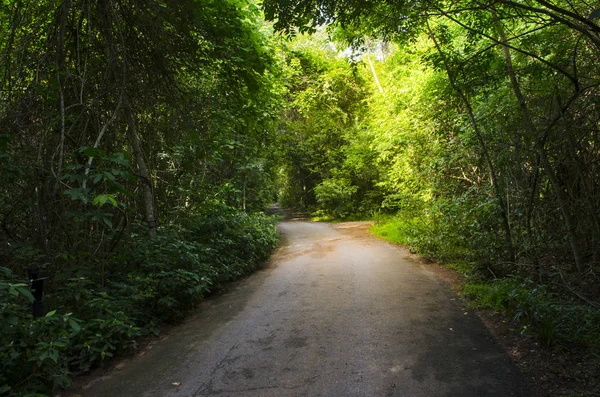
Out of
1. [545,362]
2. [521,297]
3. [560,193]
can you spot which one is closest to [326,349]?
[545,362]

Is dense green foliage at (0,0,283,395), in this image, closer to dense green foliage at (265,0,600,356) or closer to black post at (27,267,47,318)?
black post at (27,267,47,318)

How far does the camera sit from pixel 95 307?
14.3 feet

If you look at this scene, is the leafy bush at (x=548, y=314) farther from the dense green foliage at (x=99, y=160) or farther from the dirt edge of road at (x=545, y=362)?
the dense green foliage at (x=99, y=160)

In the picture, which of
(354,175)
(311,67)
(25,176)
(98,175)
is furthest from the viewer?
(354,175)

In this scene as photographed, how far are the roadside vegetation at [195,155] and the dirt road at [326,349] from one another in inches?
22.4

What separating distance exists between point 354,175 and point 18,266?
22113 millimetres

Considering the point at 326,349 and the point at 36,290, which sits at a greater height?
the point at 36,290

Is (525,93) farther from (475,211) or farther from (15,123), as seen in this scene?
(15,123)

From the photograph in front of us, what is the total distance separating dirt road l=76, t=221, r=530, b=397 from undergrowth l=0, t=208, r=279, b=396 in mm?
366

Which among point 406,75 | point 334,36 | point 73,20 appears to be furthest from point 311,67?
point 73,20

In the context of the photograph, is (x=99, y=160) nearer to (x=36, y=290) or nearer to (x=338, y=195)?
(x=36, y=290)

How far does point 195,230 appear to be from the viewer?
8.55 metres

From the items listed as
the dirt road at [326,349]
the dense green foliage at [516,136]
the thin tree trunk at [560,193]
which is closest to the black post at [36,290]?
the dirt road at [326,349]

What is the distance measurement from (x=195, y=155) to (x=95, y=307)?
431cm
